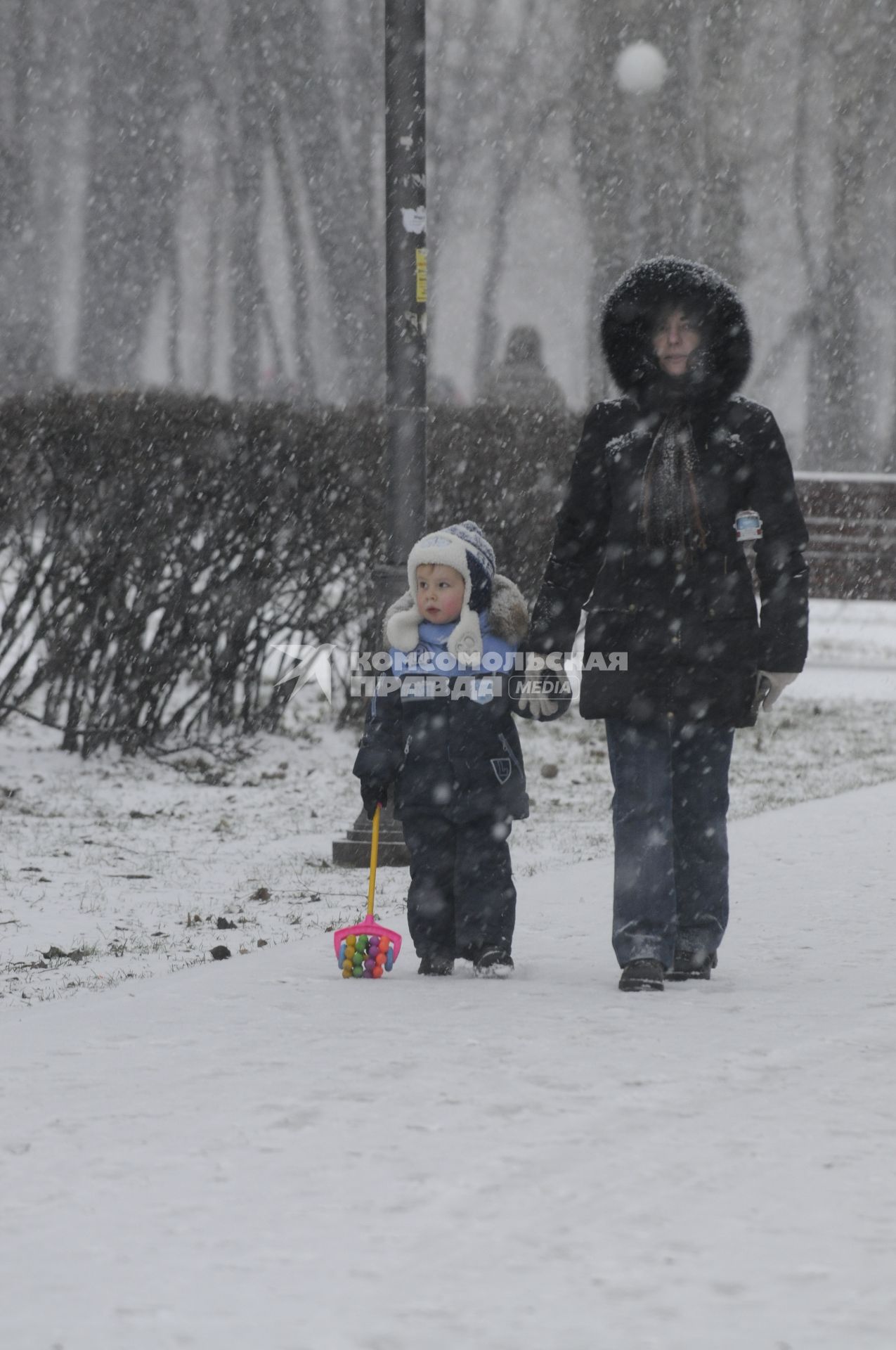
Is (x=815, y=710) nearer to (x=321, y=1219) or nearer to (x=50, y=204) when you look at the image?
(x=321, y=1219)

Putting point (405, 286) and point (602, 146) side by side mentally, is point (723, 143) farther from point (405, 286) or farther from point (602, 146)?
point (405, 286)

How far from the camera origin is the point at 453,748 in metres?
4.86

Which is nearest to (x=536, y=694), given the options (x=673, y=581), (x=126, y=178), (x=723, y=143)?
(x=673, y=581)

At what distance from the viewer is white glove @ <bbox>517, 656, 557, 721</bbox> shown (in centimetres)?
467

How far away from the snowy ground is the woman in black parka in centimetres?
40

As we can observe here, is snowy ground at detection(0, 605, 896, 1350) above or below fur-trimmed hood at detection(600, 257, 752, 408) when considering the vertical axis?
below

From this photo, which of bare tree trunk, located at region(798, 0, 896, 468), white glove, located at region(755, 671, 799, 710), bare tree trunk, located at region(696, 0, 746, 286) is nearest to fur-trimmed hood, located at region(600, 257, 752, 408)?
white glove, located at region(755, 671, 799, 710)

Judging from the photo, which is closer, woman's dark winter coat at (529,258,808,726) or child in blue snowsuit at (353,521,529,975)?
woman's dark winter coat at (529,258,808,726)

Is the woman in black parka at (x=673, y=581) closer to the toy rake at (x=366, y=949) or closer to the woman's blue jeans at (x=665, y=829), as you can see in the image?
the woman's blue jeans at (x=665, y=829)

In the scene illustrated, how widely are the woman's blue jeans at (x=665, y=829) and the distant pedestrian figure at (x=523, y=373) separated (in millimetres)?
18979

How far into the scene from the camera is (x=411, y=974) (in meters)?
5.06

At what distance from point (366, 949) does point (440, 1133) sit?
1.56m

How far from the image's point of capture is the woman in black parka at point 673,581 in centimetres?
465

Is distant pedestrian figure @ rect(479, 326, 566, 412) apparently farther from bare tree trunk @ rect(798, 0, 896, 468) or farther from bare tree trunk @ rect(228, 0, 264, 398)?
bare tree trunk @ rect(228, 0, 264, 398)
